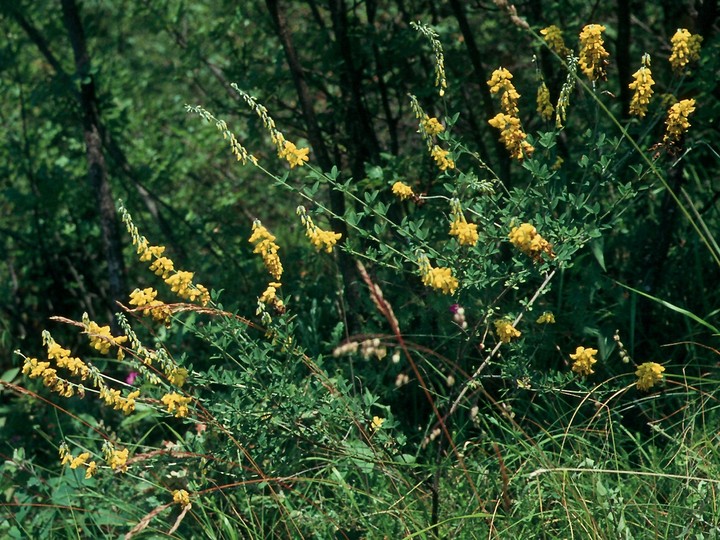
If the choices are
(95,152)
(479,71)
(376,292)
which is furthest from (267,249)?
(95,152)

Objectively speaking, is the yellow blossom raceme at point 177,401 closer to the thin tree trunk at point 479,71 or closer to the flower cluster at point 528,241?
the flower cluster at point 528,241

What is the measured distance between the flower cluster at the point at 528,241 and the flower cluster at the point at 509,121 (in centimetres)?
33

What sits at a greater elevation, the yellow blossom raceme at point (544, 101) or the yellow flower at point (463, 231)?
the yellow blossom raceme at point (544, 101)

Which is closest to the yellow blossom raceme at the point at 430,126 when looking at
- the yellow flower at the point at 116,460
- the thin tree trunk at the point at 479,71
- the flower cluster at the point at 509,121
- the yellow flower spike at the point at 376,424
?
the flower cluster at the point at 509,121

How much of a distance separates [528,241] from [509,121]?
16.4 inches

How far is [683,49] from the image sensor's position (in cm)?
301

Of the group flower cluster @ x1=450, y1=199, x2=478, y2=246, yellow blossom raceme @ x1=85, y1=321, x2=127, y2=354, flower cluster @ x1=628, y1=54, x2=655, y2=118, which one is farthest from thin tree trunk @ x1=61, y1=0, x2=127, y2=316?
flower cluster @ x1=628, y1=54, x2=655, y2=118

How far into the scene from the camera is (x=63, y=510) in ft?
11.8

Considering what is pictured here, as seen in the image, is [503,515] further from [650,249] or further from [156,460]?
[650,249]

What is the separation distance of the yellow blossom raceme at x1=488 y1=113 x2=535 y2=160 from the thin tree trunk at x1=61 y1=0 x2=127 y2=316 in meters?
2.07

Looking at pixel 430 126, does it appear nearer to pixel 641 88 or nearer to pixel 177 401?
pixel 641 88

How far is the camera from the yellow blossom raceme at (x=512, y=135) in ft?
9.46

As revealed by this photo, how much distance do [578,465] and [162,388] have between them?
3.91ft

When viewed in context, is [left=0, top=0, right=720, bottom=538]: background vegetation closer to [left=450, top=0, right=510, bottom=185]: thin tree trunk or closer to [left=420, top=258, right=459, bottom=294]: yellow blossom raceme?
[left=450, top=0, right=510, bottom=185]: thin tree trunk
